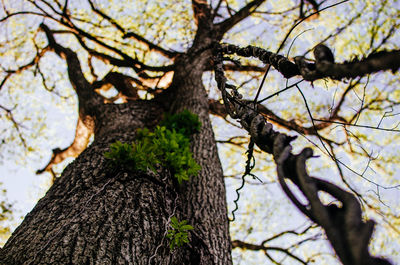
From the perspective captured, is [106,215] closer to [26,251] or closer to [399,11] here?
[26,251]

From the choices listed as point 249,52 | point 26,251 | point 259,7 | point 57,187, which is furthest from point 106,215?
point 259,7

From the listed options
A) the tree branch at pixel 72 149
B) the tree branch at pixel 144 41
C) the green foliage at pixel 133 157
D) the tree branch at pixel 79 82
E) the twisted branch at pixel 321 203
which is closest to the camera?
the twisted branch at pixel 321 203

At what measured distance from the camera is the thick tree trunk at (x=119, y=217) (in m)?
1.65

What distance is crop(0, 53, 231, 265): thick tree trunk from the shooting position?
1646 mm

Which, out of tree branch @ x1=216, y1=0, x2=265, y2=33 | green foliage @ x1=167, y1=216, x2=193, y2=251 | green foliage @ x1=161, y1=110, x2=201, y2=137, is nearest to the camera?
green foliage @ x1=167, y1=216, x2=193, y2=251

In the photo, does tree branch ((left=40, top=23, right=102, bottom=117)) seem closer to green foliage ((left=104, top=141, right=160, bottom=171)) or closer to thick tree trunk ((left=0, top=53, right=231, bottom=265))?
thick tree trunk ((left=0, top=53, right=231, bottom=265))

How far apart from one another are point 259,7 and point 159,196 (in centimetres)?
694

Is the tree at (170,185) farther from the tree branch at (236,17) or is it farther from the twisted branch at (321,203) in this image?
the tree branch at (236,17)

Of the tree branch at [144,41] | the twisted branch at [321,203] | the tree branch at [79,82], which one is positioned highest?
the tree branch at [144,41]

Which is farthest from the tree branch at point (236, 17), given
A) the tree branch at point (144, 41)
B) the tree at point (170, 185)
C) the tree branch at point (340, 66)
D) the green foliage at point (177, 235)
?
the tree branch at point (340, 66)

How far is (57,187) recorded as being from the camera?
2373 mm

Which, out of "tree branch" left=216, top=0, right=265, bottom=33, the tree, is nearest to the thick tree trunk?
the tree

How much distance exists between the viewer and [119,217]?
6.32 ft

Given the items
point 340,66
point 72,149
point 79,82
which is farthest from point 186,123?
point 72,149
